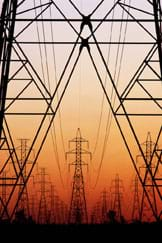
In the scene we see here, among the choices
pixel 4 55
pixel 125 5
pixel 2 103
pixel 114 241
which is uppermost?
pixel 125 5

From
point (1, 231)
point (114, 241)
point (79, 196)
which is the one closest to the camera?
point (114, 241)

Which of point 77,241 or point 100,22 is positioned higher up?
point 100,22

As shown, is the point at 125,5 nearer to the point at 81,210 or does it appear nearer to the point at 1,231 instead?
the point at 1,231

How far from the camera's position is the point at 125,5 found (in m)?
24.2

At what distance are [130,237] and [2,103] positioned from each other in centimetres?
691

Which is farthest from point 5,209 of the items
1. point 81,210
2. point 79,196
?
point 81,210

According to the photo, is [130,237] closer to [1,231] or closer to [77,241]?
[77,241]

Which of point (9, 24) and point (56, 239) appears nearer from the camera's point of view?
point (9, 24)

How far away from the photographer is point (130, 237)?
27.0 metres

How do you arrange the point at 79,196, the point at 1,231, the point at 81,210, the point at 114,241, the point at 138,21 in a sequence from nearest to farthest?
the point at 138,21
the point at 114,241
the point at 1,231
the point at 79,196
the point at 81,210

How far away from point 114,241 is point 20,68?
20.4ft

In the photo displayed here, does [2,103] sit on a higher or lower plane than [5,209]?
higher

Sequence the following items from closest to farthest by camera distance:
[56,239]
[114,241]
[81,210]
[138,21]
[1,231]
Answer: [138,21]
[114,241]
[56,239]
[1,231]
[81,210]

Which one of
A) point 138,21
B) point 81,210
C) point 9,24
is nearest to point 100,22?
point 138,21
